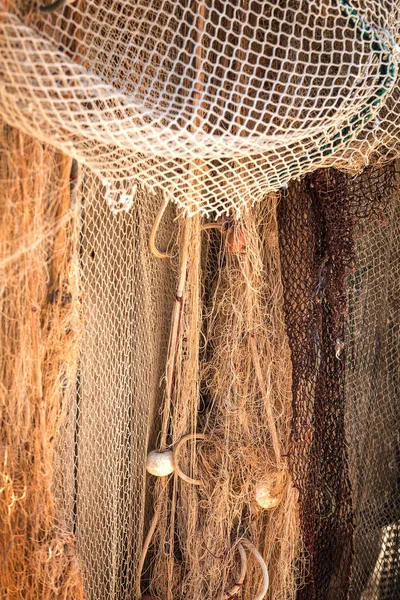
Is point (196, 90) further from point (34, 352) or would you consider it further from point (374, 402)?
point (374, 402)

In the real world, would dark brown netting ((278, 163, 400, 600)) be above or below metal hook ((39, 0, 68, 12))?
below

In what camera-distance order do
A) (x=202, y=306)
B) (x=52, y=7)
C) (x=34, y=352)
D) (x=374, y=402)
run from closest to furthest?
(x=52, y=7)
(x=34, y=352)
(x=202, y=306)
(x=374, y=402)

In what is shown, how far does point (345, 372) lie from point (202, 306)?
29.3 inches

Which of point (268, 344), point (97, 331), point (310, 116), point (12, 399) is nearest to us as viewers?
point (12, 399)

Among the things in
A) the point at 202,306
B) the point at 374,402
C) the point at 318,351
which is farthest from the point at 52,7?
the point at 374,402

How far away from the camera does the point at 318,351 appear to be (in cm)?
249

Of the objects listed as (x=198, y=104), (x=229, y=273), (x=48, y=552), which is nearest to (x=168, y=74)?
(x=198, y=104)

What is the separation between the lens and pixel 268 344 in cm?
244

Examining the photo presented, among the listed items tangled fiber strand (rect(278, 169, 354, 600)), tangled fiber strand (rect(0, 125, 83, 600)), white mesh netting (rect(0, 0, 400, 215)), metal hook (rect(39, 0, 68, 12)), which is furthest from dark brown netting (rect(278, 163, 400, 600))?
metal hook (rect(39, 0, 68, 12))

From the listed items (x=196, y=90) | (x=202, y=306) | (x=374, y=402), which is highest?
(x=196, y=90)

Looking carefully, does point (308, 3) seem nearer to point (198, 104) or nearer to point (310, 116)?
point (310, 116)

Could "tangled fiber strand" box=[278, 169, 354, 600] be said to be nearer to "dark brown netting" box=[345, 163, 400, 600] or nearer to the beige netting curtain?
the beige netting curtain

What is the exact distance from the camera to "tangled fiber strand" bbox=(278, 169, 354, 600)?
2332mm

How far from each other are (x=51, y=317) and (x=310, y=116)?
1.01 metres
